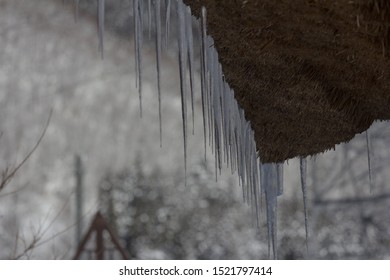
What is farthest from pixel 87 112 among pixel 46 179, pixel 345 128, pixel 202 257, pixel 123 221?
pixel 345 128

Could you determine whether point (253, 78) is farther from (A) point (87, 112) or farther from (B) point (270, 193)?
(A) point (87, 112)

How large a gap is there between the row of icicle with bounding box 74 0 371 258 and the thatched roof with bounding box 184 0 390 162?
0.04 m

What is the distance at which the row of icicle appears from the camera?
1777 mm

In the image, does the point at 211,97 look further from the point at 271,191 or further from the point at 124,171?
the point at 124,171

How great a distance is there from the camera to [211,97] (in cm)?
236

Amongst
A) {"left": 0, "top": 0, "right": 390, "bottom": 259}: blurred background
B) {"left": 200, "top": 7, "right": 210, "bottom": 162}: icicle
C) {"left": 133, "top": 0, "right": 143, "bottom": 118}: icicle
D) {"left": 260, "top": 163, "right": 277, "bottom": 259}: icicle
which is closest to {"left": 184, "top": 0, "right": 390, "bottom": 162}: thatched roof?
{"left": 200, "top": 7, "right": 210, "bottom": 162}: icicle

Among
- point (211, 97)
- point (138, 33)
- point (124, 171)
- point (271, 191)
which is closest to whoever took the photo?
point (138, 33)

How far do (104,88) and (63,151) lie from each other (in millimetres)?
1775

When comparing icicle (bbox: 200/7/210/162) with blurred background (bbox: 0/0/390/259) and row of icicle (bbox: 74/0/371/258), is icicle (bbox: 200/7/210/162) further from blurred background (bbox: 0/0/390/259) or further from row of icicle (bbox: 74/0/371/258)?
blurred background (bbox: 0/0/390/259)

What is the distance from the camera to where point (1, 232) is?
13234 mm

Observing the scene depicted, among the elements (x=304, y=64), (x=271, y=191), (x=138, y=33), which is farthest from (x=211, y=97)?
(x=271, y=191)

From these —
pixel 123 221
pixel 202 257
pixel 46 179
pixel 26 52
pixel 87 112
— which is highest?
pixel 26 52

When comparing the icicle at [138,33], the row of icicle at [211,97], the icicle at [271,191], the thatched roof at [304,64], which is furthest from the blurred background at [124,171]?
the icicle at [138,33]

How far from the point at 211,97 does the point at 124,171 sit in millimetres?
11669
